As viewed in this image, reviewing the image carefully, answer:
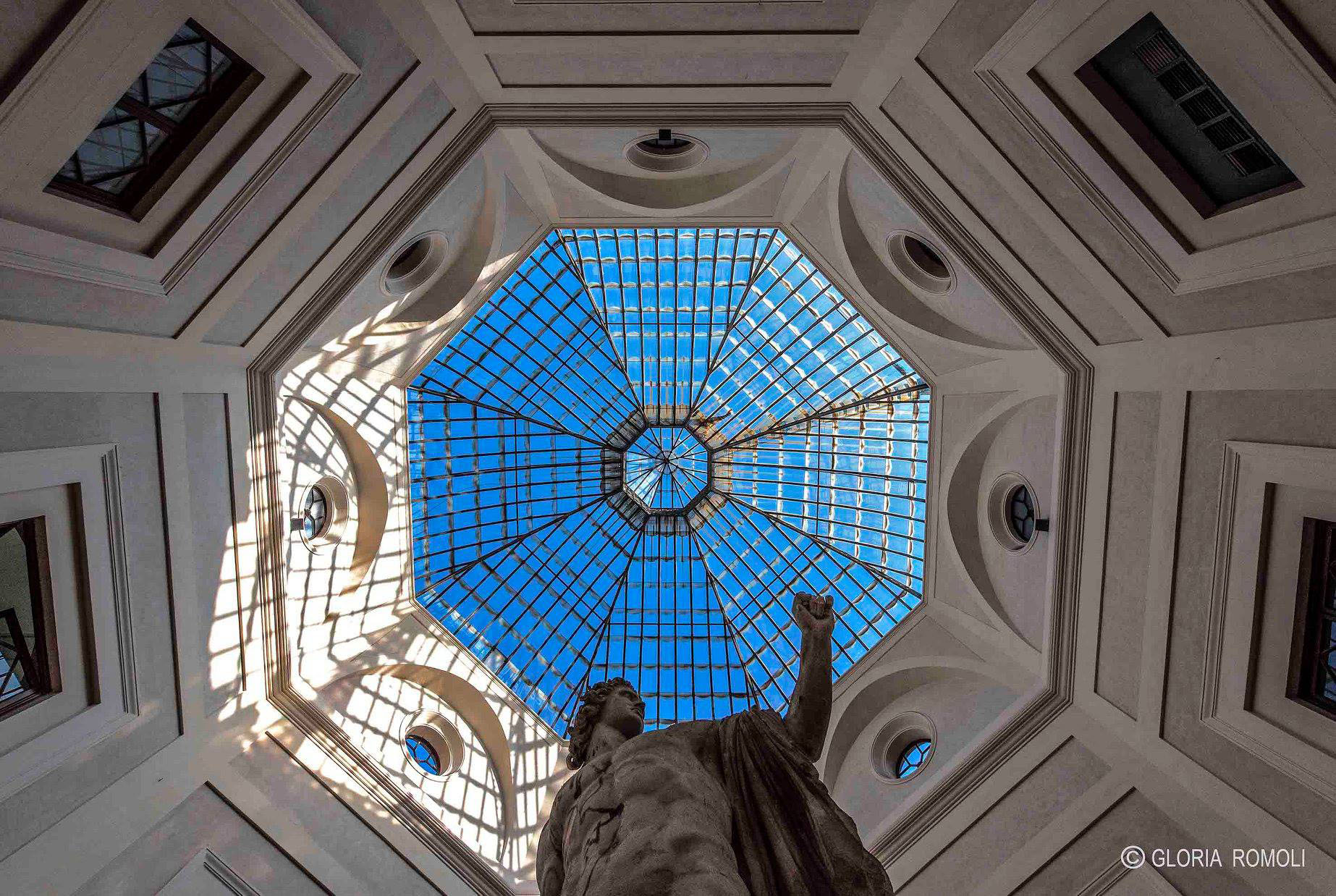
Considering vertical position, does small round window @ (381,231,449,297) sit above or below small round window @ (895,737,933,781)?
above

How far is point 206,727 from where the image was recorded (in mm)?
12000

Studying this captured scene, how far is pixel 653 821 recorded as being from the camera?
520cm

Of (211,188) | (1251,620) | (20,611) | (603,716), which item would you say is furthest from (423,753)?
(1251,620)

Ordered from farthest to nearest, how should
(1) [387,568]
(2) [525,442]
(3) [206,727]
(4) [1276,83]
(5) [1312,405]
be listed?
(2) [525,442], (1) [387,568], (3) [206,727], (5) [1312,405], (4) [1276,83]

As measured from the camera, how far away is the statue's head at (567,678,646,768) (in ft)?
24.3

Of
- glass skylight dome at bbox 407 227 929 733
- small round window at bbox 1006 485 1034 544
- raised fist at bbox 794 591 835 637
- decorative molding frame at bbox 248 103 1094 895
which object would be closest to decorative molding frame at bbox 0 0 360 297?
decorative molding frame at bbox 248 103 1094 895

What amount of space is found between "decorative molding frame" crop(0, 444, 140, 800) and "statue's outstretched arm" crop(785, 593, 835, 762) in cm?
854

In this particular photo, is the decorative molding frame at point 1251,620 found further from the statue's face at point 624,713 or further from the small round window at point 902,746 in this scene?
the statue's face at point 624,713

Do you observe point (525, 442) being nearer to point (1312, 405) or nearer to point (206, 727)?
point (206, 727)

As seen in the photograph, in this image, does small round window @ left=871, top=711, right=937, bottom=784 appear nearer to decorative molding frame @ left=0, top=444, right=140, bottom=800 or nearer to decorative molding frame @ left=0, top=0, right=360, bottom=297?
decorative molding frame @ left=0, top=444, right=140, bottom=800

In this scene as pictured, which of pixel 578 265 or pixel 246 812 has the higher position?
pixel 578 265

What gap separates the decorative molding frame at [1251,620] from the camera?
8.84 m

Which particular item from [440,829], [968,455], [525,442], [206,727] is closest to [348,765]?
[440,829]

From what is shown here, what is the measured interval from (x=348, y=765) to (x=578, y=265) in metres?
12.9
